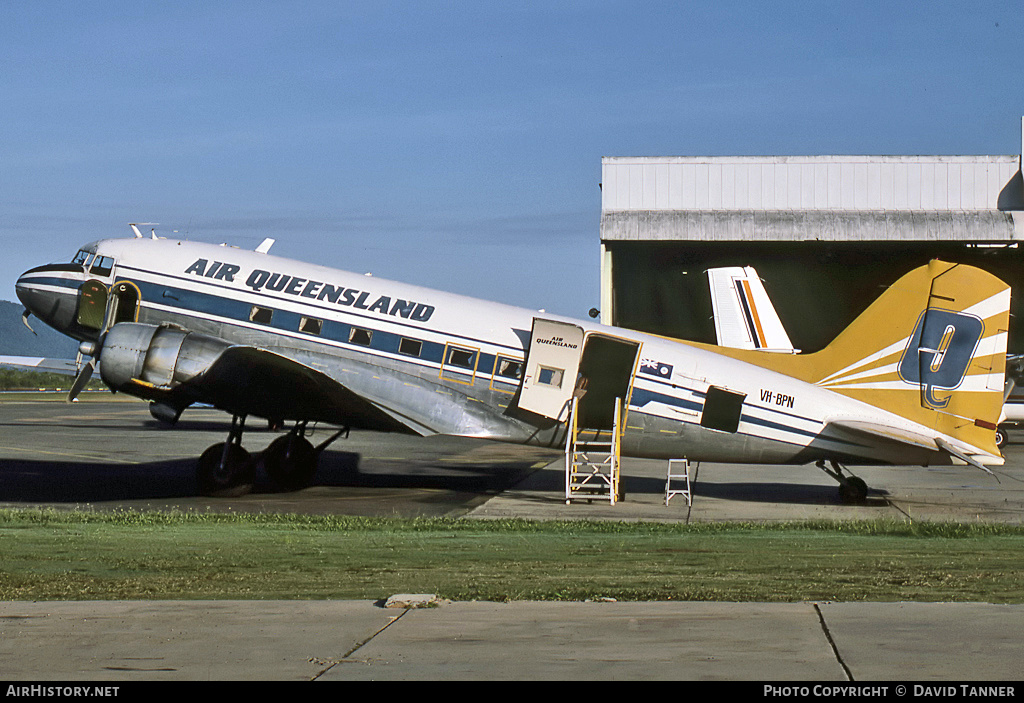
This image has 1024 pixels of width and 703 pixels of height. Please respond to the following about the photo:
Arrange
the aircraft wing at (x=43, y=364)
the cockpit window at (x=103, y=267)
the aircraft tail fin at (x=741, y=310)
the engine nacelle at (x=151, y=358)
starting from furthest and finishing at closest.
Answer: the aircraft wing at (x=43, y=364) → the aircraft tail fin at (x=741, y=310) → the cockpit window at (x=103, y=267) → the engine nacelle at (x=151, y=358)

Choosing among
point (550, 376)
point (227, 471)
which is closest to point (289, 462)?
point (227, 471)

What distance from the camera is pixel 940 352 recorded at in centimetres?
1998

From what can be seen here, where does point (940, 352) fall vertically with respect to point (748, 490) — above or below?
above

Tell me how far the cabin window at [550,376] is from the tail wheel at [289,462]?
5.30 m

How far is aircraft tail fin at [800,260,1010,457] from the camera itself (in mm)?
19625

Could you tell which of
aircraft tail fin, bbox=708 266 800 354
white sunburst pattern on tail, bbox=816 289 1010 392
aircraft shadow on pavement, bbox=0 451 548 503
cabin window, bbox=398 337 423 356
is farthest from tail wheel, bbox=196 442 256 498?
aircraft tail fin, bbox=708 266 800 354

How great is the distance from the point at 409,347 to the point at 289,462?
3.97m

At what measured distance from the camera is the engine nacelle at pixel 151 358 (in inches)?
722

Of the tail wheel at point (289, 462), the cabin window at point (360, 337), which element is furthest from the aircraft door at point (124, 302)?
the cabin window at point (360, 337)

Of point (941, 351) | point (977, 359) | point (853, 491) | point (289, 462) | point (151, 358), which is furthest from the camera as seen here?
point (289, 462)

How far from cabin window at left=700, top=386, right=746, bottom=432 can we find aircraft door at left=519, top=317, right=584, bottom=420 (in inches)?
99.6

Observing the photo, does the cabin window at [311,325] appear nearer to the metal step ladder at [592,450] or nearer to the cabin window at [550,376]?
the cabin window at [550,376]

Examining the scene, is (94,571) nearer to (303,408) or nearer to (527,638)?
(527,638)

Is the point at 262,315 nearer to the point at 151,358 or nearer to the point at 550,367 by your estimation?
the point at 151,358
